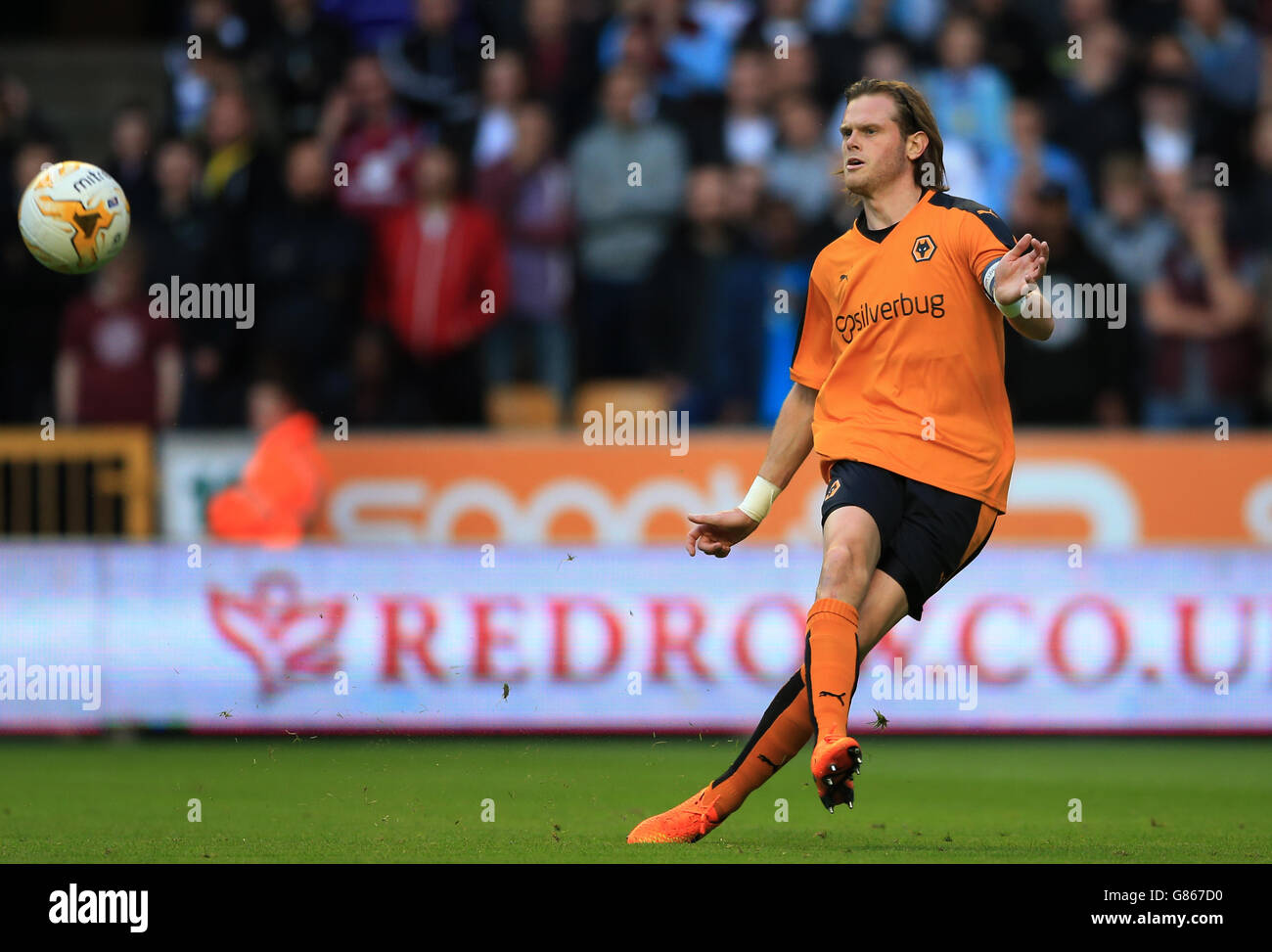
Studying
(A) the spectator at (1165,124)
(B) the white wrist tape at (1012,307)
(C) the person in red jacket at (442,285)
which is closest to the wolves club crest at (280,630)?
(C) the person in red jacket at (442,285)

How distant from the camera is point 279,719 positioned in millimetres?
11906

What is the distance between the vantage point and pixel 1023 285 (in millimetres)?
6387

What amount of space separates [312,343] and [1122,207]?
212 inches

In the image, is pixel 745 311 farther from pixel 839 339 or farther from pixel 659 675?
pixel 839 339

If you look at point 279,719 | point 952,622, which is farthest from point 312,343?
point 952,622

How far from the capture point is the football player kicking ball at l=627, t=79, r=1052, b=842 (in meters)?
6.77

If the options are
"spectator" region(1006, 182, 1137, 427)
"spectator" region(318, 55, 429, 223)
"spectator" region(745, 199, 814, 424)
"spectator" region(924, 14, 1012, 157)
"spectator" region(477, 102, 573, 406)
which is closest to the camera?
"spectator" region(1006, 182, 1137, 427)

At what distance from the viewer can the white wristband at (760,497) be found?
7.34 metres

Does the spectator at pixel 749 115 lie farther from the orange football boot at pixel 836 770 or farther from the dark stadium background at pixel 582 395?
the orange football boot at pixel 836 770

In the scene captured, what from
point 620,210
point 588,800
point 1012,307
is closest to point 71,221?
point 588,800

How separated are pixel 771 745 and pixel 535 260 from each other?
23.1ft

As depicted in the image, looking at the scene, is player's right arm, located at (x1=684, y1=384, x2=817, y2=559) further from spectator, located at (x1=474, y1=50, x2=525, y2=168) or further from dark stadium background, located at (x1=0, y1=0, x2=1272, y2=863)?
spectator, located at (x1=474, y1=50, x2=525, y2=168)

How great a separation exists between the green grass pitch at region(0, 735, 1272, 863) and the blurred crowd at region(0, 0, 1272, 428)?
8.63ft

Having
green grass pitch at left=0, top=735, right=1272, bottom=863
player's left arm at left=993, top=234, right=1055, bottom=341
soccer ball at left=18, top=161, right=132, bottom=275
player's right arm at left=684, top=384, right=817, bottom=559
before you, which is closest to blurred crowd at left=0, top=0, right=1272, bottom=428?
green grass pitch at left=0, top=735, right=1272, bottom=863
